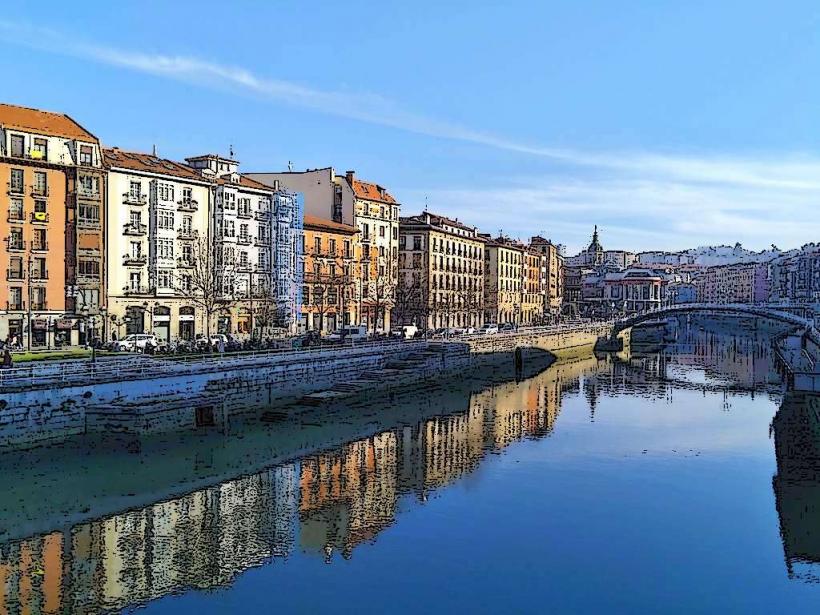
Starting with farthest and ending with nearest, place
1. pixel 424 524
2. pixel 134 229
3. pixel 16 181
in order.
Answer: pixel 134 229, pixel 16 181, pixel 424 524

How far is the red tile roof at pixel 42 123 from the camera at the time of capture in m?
61.1

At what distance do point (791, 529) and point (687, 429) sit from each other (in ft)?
74.0

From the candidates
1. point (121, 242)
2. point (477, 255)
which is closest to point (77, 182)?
point (121, 242)

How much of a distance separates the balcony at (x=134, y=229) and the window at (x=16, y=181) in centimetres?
865

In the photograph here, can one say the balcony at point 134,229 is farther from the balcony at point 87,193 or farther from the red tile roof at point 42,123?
the red tile roof at point 42,123

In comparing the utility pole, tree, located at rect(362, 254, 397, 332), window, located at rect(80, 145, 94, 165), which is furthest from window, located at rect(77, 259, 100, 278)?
tree, located at rect(362, 254, 397, 332)

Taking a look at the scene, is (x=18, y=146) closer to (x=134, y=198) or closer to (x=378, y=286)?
(x=134, y=198)

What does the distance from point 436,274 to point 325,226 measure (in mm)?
27275

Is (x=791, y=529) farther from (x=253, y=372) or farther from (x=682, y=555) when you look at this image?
(x=253, y=372)

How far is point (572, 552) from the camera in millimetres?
26547

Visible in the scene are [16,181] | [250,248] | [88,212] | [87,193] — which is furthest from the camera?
[250,248]

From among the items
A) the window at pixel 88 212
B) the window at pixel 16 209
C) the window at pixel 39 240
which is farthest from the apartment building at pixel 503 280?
the window at pixel 16 209

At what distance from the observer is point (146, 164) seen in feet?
232

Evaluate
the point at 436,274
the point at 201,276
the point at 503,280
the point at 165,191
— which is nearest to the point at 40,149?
the point at 165,191
